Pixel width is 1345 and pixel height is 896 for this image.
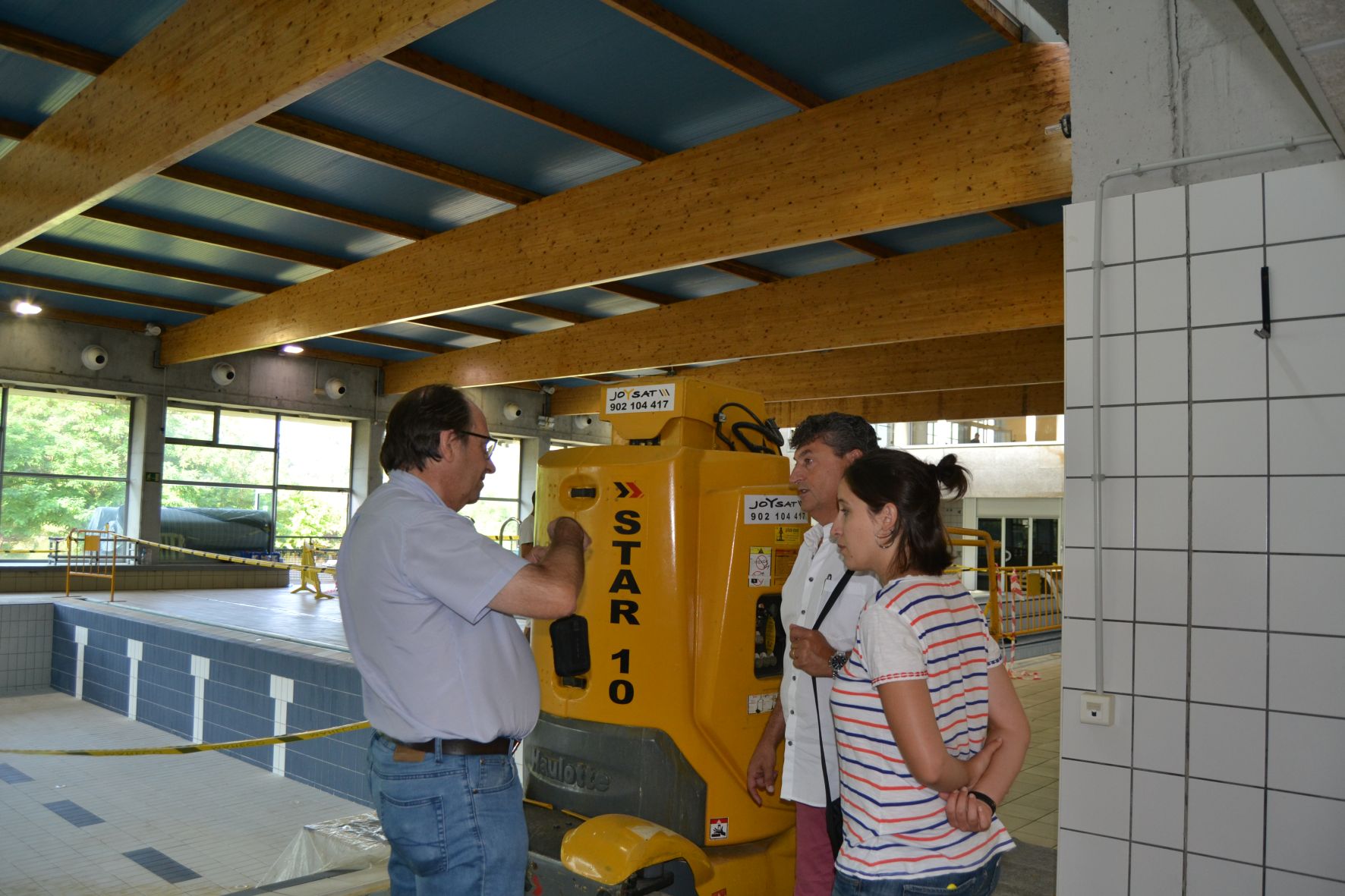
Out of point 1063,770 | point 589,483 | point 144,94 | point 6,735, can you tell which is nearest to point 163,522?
point 6,735

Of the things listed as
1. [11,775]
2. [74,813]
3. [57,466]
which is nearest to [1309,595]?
[74,813]

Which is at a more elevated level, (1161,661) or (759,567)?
(759,567)

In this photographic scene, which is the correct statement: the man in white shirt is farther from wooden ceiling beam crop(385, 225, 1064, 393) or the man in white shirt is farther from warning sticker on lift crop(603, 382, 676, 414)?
wooden ceiling beam crop(385, 225, 1064, 393)

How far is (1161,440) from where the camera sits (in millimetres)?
2693

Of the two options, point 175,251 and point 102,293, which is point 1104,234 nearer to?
point 175,251

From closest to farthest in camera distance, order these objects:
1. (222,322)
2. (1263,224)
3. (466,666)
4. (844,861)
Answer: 1. (844,861)
2. (466,666)
3. (1263,224)
4. (222,322)

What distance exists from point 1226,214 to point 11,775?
9.92 metres

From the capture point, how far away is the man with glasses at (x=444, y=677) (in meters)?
2.11

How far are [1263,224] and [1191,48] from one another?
0.63 meters

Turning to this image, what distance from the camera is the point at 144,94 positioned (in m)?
6.37

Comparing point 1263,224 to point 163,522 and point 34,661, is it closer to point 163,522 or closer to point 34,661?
point 34,661

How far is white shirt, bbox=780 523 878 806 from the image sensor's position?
2574mm

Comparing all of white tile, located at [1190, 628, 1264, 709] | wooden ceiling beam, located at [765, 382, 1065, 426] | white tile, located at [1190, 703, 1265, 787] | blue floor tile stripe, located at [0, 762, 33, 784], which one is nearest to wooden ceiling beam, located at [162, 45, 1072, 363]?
white tile, located at [1190, 628, 1264, 709]

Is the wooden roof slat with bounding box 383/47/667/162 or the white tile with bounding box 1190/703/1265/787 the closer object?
the white tile with bounding box 1190/703/1265/787
